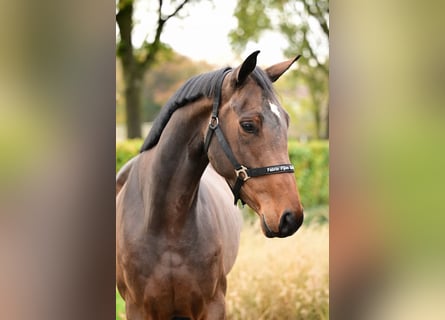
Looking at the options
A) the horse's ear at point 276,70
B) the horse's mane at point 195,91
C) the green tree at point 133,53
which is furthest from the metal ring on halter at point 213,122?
the green tree at point 133,53

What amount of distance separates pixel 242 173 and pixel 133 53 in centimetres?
589

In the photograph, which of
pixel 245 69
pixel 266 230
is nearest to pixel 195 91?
pixel 245 69

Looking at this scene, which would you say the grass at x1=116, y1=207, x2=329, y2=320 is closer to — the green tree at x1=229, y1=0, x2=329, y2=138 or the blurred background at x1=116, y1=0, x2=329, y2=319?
the blurred background at x1=116, y1=0, x2=329, y2=319

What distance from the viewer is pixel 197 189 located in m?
2.54

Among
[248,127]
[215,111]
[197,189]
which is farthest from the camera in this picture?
[197,189]

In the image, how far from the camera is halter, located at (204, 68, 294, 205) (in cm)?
197

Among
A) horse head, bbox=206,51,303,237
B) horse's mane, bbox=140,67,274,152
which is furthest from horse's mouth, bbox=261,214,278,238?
horse's mane, bbox=140,67,274,152

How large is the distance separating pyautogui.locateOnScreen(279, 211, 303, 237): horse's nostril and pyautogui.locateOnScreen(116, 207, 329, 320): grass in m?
2.31

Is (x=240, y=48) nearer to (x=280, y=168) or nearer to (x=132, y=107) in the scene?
(x=132, y=107)

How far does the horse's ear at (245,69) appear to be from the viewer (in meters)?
1.99

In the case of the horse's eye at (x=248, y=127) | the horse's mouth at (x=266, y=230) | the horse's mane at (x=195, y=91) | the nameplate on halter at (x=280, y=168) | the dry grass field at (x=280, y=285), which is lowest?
the dry grass field at (x=280, y=285)

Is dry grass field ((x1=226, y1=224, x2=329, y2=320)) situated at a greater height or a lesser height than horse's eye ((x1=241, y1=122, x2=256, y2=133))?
lesser

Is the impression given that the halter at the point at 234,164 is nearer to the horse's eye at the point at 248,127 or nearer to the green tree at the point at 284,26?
the horse's eye at the point at 248,127
